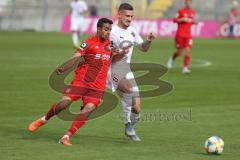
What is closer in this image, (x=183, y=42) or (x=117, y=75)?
(x=117, y=75)

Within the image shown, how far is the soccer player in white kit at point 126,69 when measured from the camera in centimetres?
1330

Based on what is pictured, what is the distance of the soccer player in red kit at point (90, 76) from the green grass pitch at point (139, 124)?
59 cm

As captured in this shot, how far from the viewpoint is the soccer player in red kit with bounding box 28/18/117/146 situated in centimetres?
1252

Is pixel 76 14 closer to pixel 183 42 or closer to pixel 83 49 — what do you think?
pixel 183 42

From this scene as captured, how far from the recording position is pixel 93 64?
12.8 meters

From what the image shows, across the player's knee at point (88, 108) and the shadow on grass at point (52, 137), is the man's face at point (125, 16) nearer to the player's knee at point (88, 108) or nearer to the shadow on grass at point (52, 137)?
the player's knee at point (88, 108)

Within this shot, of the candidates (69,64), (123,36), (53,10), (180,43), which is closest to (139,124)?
(123,36)

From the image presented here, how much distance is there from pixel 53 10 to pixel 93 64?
49.4 metres

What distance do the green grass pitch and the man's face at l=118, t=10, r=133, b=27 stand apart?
80.3 inches

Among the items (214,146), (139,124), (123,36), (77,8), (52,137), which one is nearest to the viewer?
(214,146)

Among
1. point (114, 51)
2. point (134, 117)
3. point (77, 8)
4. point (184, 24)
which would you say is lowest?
point (77, 8)

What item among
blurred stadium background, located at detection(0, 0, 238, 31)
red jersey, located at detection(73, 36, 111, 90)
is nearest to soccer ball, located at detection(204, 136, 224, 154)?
red jersey, located at detection(73, 36, 111, 90)

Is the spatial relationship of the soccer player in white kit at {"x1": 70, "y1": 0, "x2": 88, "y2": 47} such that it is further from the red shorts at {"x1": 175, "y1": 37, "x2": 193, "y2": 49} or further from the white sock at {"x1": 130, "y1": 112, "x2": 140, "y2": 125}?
the white sock at {"x1": 130, "y1": 112, "x2": 140, "y2": 125}

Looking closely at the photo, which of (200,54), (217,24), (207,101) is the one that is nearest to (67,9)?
(217,24)
